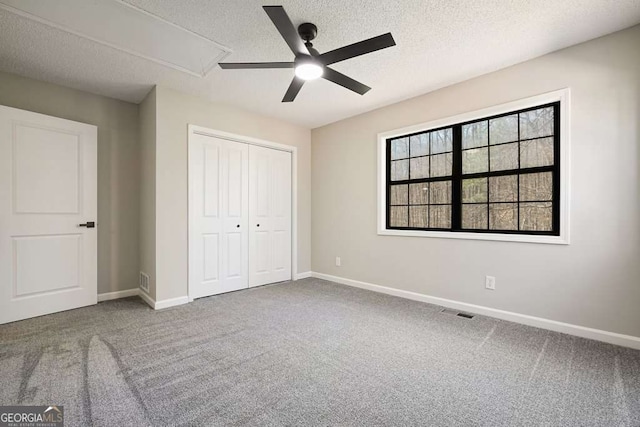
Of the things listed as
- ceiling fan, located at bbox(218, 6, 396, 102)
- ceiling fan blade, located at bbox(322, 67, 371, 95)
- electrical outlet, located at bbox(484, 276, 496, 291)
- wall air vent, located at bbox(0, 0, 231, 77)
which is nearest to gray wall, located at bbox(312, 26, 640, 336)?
electrical outlet, located at bbox(484, 276, 496, 291)

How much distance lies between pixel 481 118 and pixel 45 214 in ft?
15.9

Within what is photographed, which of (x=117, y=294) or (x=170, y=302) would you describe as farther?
(x=117, y=294)

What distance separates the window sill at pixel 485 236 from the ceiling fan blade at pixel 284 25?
2517 millimetres

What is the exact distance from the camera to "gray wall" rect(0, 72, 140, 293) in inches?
136

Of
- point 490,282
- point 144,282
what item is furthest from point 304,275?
point 490,282

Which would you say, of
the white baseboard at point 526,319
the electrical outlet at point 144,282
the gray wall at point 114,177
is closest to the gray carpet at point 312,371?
the white baseboard at point 526,319

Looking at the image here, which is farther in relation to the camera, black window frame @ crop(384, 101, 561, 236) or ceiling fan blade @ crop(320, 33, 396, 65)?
black window frame @ crop(384, 101, 561, 236)

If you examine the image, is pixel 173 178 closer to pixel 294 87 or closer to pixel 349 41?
pixel 294 87

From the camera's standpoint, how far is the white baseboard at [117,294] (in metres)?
3.59

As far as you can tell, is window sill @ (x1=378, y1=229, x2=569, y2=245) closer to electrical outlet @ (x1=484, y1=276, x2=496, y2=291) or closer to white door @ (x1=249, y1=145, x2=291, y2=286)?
electrical outlet @ (x1=484, y1=276, x2=496, y2=291)

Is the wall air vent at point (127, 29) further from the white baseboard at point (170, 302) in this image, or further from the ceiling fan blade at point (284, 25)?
Answer: the white baseboard at point (170, 302)

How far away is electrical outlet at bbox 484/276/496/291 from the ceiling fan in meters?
2.39

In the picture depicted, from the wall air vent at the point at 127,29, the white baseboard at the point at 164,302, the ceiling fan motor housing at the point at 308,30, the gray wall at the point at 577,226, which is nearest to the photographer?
the wall air vent at the point at 127,29

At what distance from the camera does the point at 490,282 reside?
303 centimetres
